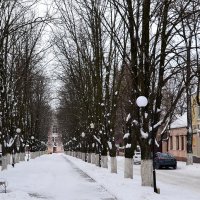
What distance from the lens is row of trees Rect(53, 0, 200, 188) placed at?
16734mm

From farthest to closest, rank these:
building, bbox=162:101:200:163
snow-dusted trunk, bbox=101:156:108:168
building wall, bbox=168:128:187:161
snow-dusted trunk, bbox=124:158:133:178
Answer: building wall, bbox=168:128:187:161
building, bbox=162:101:200:163
snow-dusted trunk, bbox=101:156:108:168
snow-dusted trunk, bbox=124:158:133:178

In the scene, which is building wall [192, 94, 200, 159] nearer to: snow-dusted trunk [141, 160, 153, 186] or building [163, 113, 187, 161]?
building [163, 113, 187, 161]

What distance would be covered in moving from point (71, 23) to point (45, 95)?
39.2 metres

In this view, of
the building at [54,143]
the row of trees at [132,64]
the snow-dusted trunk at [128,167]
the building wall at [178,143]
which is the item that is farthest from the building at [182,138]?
the building at [54,143]

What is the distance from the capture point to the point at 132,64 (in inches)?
702

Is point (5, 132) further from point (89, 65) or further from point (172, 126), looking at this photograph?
point (172, 126)

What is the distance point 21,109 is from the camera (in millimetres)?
43812

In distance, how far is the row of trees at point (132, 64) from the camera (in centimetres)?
1673

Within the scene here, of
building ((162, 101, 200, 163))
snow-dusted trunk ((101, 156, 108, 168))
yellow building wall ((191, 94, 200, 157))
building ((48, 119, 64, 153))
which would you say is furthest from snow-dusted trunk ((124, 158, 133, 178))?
building ((48, 119, 64, 153))

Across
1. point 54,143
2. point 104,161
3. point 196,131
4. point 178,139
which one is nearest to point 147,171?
point 104,161

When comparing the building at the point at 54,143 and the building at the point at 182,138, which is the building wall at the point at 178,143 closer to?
the building at the point at 182,138

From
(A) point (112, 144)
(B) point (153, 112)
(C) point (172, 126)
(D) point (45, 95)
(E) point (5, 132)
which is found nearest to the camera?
(B) point (153, 112)

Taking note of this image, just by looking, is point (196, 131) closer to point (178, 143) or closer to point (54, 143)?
point (178, 143)

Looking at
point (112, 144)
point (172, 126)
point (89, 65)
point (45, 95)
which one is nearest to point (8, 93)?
point (89, 65)
